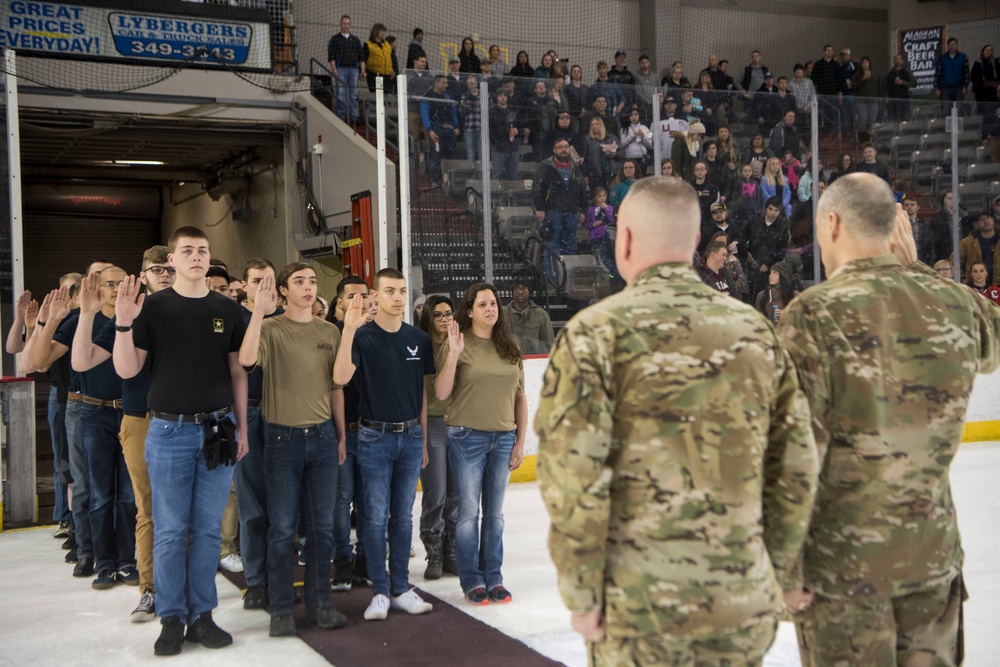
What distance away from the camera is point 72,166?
16.0m

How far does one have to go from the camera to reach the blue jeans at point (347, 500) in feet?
15.6

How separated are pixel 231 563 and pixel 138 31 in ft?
28.0

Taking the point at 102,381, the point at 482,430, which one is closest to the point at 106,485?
the point at 102,381

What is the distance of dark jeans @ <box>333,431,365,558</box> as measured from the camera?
4750 millimetres

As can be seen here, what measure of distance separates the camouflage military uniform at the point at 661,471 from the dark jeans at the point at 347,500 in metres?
2.80

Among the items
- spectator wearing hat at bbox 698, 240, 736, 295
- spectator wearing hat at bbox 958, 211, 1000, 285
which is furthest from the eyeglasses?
spectator wearing hat at bbox 958, 211, 1000, 285

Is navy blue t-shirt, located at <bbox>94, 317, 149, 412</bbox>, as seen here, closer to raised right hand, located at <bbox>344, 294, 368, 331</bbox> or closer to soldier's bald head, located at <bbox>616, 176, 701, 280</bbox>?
raised right hand, located at <bbox>344, 294, 368, 331</bbox>

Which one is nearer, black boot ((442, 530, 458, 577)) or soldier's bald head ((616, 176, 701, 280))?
soldier's bald head ((616, 176, 701, 280))

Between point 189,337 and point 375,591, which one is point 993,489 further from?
point 189,337

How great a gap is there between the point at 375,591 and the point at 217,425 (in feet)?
3.53

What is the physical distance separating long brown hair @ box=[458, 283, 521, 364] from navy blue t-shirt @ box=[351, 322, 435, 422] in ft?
0.99

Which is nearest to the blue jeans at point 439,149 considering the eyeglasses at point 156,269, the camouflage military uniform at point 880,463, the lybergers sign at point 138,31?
the eyeglasses at point 156,269

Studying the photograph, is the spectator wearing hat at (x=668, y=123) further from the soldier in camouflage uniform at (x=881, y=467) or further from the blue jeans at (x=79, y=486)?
the soldier in camouflage uniform at (x=881, y=467)

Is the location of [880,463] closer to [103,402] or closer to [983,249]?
[103,402]
